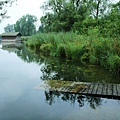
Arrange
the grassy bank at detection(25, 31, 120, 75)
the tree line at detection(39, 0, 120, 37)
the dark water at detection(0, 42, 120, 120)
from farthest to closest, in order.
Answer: the tree line at detection(39, 0, 120, 37) → the grassy bank at detection(25, 31, 120, 75) → the dark water at detection(0, 42, 120, 120)

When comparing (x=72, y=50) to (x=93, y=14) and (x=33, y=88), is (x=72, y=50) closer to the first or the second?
(x=33, y=88)

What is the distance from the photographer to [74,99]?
6.09m

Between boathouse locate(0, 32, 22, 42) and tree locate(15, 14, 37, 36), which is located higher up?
tree locate(15, 14, 37, 36)

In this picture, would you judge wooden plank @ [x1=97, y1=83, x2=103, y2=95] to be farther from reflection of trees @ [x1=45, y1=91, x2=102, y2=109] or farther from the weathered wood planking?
reflection of trees @ [x1=45, y1=91, x2=102, y2=109]

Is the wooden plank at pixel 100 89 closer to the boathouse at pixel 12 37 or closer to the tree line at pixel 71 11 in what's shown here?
the tree line at pixel 71 11

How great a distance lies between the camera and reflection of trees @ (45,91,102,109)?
580 cm

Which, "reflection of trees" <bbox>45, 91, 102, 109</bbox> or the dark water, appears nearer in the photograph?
the dark water

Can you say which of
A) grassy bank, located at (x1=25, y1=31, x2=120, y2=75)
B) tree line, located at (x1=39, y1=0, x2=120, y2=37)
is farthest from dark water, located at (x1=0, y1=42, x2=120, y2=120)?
tree line, located at (x1=39, y1=0, x2=120, y2=37)

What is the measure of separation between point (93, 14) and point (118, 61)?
24.8 metres

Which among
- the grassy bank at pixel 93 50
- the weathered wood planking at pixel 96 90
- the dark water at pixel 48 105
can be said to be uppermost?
the grassy bank at pixel 93 50

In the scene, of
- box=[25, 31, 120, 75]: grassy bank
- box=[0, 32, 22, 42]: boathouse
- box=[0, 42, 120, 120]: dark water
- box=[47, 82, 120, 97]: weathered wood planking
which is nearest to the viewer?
box=[0, 42, 120, 120]: dark water

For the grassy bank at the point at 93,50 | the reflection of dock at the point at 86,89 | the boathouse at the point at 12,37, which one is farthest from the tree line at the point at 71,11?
the boathouse at the point at 12,37

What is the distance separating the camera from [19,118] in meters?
4.79

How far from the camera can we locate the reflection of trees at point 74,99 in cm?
580
